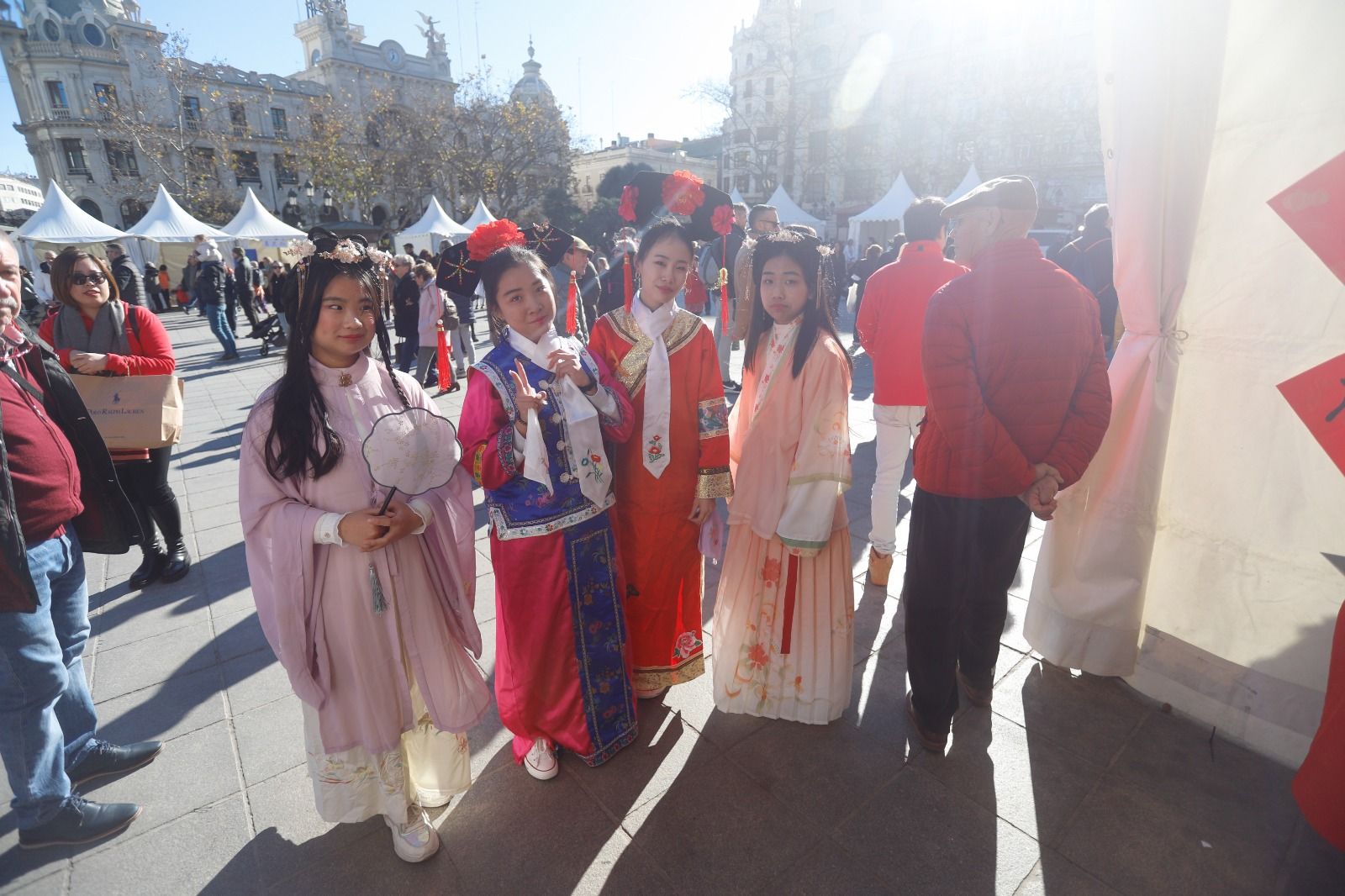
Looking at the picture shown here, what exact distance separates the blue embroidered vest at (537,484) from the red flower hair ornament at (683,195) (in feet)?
2.11

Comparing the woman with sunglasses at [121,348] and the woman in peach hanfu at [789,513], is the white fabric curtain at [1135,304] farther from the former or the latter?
the woman with sunglasses at [121,348]

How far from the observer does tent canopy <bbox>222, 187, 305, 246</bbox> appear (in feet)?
A: 53.0

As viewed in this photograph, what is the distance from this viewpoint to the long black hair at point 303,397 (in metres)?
1.64

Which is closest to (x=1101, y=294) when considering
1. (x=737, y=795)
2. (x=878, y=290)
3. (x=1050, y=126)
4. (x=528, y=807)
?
(x=878, y=290)

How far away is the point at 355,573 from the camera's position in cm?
177

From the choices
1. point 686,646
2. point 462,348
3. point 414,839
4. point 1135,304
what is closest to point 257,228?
point 462,348

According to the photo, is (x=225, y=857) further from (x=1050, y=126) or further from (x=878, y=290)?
(x=1050, y=126)

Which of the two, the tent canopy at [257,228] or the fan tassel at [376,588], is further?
the tent canopy at [257,228]

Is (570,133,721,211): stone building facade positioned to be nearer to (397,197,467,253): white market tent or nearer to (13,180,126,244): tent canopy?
(397,197,467,253): white market tent

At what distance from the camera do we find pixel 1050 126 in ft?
85.3

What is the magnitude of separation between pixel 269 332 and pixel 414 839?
1186 centimetres

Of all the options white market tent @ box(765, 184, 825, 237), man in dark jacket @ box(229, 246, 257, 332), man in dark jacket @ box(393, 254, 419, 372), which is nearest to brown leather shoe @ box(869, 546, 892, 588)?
man in dark jacket @ box(393, 254, 419, 372)

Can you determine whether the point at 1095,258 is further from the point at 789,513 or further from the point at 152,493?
the point at 152,493

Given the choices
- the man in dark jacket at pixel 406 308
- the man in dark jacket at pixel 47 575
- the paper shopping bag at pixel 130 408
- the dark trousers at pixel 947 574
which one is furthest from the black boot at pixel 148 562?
the man in dark jacket at pixel 406 308
